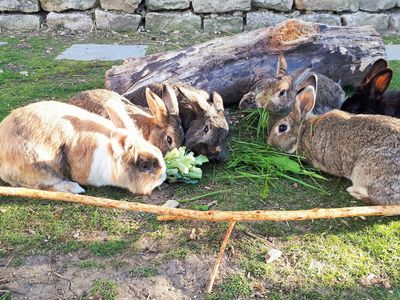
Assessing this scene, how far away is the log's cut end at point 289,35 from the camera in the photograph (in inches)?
181

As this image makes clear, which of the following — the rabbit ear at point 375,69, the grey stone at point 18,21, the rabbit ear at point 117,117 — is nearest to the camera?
the rabbit ear at point 117,117

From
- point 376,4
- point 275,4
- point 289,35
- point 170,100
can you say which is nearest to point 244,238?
point 170,100

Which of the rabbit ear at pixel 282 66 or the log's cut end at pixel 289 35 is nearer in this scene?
the rabbit ear at pixel 282 66

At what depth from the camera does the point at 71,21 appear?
7613 millimetres

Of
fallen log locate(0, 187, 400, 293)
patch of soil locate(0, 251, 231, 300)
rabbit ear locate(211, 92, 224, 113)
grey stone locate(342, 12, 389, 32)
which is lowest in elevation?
patch of soil locate(0, 251, 231, 300)

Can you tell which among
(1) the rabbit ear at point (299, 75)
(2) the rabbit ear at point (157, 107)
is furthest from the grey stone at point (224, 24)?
(2) the rabbit ear at point (157, 107)

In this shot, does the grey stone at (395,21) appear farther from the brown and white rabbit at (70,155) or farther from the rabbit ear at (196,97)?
the brown and white rabbit at (70,155)

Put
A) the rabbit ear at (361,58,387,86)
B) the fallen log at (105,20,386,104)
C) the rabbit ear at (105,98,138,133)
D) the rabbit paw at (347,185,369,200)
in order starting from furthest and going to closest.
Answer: the fallen log at (105,20,386,104), the rabbit ear at (361,58,387,86), the rabbit ear at (105,98,138,133), the rabbit paw at (347,185,369,200)

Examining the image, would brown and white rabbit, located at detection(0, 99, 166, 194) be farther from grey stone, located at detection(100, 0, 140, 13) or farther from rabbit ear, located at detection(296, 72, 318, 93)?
grey stone, located at detection(100, 0, 140, 13)

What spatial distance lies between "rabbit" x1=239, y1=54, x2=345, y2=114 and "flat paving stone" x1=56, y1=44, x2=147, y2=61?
250 centimetres

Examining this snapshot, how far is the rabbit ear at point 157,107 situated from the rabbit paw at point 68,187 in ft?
2.80

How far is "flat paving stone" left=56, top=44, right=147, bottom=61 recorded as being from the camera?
249 inches

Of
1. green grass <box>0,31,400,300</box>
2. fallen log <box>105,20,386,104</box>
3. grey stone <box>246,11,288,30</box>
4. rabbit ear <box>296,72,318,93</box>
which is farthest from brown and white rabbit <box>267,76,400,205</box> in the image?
grey stone <box>246,11,288,30</box>

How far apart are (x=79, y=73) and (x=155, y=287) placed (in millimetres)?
3861
